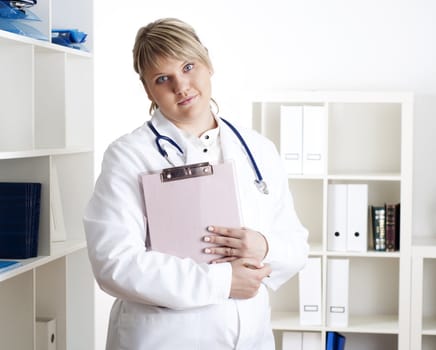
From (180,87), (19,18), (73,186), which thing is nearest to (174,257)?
(180,87)

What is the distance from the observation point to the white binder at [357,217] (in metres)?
3.47

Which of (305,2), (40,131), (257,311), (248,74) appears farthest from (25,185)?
(305,2)

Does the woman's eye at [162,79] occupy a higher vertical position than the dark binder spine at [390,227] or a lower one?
higher

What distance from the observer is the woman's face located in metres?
1.88

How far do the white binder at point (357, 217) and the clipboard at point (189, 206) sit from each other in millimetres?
1673

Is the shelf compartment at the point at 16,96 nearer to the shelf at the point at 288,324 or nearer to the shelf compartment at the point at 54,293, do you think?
the shelf compartment at the point at 54,293

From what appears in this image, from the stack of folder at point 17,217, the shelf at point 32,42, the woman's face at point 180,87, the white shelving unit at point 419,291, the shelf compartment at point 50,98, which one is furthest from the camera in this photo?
the white shelving unit at point 419,291

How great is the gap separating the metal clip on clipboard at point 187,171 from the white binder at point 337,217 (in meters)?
1.69

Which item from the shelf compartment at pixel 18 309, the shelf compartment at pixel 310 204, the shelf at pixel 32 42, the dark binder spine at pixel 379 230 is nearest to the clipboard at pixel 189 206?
the shelf at pixel 32 42

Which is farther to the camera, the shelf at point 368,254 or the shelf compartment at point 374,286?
the shelf compartment at point 374,286

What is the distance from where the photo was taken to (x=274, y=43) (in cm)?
370

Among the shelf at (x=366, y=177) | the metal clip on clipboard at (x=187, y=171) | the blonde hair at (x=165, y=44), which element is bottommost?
the shelf at (x=366, y=177)

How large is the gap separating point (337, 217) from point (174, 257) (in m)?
1.78

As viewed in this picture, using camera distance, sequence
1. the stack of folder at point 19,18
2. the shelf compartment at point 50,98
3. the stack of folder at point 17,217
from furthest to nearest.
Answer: the shelf compartment at point 50,98 < the stack of folder at point 17,217 < the stack of folder at point 19,18
